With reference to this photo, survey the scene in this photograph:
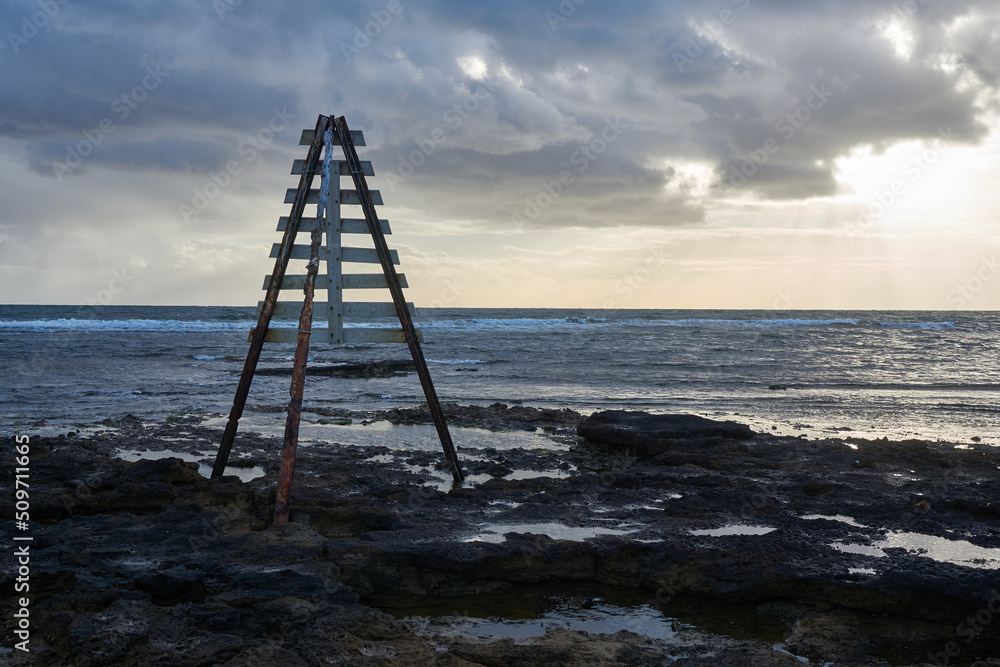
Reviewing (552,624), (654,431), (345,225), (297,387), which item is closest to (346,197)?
(345,225)

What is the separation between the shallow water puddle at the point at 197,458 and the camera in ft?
25.2

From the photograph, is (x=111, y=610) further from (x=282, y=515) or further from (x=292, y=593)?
(x=282, y=515)

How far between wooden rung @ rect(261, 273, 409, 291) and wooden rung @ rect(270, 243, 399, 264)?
0.15 m

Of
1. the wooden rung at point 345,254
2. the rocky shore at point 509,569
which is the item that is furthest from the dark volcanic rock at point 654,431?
the wooden rung at point 345,254

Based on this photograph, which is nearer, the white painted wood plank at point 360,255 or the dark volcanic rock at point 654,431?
the white painted wood plank at point 360,255

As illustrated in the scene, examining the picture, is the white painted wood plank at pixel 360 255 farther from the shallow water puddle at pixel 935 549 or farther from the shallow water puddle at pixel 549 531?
the shallow water puddle at pixel 935 549

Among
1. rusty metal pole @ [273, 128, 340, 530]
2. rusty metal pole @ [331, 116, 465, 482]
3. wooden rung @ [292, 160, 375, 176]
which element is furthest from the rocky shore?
wooden rung @ [292, 160, 375, 176]

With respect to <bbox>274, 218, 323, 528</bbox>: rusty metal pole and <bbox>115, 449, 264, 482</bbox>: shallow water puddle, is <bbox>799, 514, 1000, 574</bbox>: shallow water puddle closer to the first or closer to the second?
<bbox>274, 218, 323, 528</bbox>: rusty metal pole

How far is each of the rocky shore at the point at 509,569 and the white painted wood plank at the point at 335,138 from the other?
129 inches

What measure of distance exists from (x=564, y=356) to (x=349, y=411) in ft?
57.5

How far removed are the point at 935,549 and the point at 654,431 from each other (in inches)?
183

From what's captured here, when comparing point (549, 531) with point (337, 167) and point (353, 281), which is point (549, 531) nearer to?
point (353, 281)

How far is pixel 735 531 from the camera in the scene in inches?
217

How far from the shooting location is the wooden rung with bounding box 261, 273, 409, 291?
6637 millimetres
